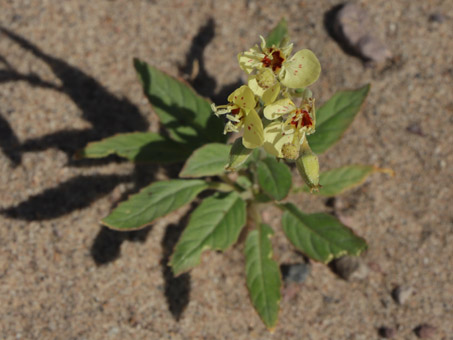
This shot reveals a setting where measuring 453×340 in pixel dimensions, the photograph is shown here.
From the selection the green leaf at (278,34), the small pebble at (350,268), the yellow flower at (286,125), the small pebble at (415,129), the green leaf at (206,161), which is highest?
the green leaf at (278,34)

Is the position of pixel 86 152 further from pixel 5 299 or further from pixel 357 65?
pixel 357 65

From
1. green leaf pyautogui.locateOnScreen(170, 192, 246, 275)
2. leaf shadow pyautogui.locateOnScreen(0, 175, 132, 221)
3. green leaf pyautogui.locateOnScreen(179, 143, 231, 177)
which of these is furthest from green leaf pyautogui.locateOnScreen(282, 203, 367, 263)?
leaf shadow pyautogui.locateOnScreen(0, 175, 132, 221)

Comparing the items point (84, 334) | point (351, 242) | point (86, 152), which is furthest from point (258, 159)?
point (84, 334)

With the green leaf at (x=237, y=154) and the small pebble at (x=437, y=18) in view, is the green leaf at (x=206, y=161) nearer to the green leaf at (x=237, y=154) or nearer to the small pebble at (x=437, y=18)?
the green leaf at (x=237, y=154)

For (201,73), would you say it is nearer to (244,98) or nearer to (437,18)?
(244,98)

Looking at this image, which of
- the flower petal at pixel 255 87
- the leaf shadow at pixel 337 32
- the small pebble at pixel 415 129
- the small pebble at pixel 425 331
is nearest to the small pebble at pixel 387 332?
the small pebble at pixel 425 331
